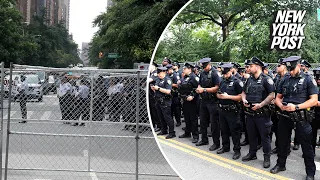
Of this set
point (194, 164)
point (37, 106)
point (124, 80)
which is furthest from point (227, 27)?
point (37, 106)

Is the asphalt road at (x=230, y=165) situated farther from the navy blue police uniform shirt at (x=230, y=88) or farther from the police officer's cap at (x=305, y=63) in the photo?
the police officer's cap at (x=305, y=63)

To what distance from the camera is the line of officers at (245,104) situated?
2266mm

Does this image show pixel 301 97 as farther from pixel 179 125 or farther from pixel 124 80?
pixel 124 80

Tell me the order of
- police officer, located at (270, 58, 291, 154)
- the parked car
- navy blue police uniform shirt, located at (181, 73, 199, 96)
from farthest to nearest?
the parked car → navy blue police uniform shirt, located at (181, 73, 199, 96) → police officer, located at (270, 58, 291, 154)

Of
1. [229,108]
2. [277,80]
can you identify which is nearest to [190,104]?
[229,108]

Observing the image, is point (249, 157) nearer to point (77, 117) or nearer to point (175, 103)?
point (175, 103)

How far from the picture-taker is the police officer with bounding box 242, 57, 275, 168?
2.28 meters

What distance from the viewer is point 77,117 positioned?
709 centimetres

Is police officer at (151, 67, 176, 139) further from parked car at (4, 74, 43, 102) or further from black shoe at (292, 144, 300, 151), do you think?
parked car at (4, 74, 43, 102)

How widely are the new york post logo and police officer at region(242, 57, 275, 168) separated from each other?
0.51 ft

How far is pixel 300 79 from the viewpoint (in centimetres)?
231

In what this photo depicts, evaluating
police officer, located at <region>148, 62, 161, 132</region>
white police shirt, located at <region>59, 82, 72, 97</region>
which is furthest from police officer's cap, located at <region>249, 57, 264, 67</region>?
white police shirt, located at <region>59, 82, 72, 97</region>

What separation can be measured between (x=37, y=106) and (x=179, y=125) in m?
4.34

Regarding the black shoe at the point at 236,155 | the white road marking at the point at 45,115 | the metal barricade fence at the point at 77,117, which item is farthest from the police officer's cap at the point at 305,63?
the white road marking at the point at 45,115
